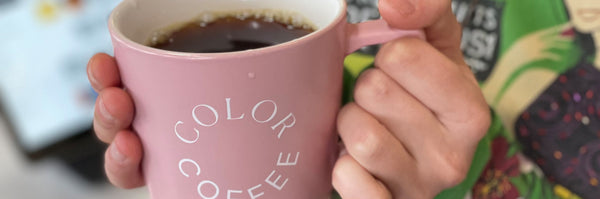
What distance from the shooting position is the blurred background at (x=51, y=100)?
0.90m

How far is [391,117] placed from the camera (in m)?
0.50

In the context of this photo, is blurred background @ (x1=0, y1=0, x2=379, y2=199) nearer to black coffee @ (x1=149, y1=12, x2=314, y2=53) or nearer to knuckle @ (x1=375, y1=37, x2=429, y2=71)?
black coffee @ (x1=149, y1=12, x2=314, y2=53)

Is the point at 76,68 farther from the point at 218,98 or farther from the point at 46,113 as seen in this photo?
the point at 218,98

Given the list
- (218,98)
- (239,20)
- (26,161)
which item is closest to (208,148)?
(218,98)

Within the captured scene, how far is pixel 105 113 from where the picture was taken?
0.46 metres

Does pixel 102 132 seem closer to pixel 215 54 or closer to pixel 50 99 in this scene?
pixel 215 54

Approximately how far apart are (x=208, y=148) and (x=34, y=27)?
25.8 inches

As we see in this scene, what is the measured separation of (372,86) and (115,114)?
0.24 meters

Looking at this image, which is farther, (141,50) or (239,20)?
(239,20)

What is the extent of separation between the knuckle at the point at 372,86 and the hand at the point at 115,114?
21cm

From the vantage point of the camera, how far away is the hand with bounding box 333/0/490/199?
460mm

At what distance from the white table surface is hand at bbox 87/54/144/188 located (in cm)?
46

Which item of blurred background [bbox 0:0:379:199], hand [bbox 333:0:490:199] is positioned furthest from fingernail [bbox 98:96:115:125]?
blurred background [bbox 0:0:379:199]

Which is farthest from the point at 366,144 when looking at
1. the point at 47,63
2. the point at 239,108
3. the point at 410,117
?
the point at 47,63
